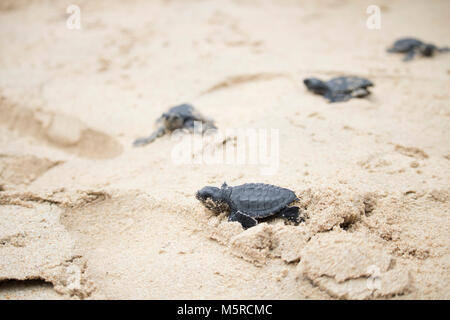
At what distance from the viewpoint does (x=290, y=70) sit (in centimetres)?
388

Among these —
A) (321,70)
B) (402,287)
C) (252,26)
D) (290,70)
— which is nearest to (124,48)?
(252,26)

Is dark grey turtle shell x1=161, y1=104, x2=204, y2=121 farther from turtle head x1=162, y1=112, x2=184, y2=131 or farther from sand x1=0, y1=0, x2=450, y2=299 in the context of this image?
sand x1=0, y1=0, x2=450, y2=299

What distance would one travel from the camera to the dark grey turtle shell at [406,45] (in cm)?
396

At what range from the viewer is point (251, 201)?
1811mm

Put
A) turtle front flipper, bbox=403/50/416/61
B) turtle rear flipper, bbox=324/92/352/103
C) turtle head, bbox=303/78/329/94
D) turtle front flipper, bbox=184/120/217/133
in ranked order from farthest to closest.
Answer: turtle front flipper, bbox=403/50/416/61 < turtle head, bbox=303/78/329/94 < turtle rear flipper, bbox=324/92/352/103 < turtle front flipper, bbox=184/120/217/133

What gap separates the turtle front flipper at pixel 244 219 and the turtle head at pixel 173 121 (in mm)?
1335

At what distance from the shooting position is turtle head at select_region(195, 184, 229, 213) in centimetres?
188

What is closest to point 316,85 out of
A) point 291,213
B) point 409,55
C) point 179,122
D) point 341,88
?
point 341,88

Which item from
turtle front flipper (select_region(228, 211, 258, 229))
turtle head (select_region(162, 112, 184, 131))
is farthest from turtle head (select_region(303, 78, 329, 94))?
turtle front flipper (select_region(228, 211, 258, 229))

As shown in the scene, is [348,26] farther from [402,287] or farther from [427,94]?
[402,287]

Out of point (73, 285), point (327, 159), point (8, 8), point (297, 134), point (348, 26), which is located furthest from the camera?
point (8, 8)

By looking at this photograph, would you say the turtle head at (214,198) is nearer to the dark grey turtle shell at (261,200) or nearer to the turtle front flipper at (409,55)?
the dark grey turtle shell at (261,200)

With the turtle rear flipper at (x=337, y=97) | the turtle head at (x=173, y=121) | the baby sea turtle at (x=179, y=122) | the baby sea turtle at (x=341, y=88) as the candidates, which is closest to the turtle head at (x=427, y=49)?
the baby sea turtle at (x=341, y=88)
